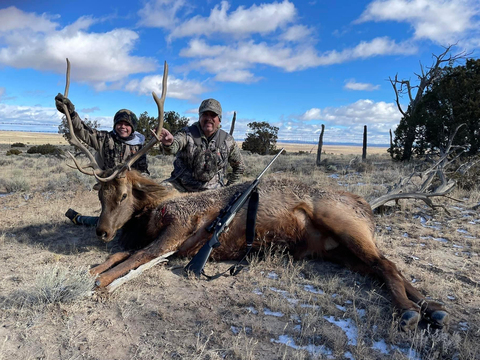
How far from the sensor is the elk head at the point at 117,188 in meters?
4.10

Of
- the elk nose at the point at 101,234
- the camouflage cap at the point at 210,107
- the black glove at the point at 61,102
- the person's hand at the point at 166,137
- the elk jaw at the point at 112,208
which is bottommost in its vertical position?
the elk nose at the point at 101,234

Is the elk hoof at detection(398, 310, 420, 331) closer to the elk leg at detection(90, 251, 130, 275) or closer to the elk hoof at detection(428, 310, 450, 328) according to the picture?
the elk hoof at detection(428, 310, 450, 328)

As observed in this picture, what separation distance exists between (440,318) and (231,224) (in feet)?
7.58

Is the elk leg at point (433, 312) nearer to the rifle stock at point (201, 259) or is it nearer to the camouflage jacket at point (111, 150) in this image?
the rifle stock at point (201, 259)

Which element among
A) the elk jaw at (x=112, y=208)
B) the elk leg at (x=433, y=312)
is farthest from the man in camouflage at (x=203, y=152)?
the elk leg at (x=433, y=312)

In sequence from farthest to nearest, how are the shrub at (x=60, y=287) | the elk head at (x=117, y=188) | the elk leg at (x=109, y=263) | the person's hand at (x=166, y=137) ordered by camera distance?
the person's hand at (x=166, y=137) < the elk head at (x=117, y=188) < the elk leg at (x=109, y=263) < the shrub at (x=60, y=287)

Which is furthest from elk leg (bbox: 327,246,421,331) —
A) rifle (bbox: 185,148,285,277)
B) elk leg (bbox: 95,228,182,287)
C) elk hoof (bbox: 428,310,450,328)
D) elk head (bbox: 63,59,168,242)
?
elk head (bbox: 63,59,168,242)

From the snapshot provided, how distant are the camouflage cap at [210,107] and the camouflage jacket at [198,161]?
1.27 ft

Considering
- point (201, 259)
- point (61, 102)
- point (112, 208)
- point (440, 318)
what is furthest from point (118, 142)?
point (440, 318)

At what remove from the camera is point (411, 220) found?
6.14 metres

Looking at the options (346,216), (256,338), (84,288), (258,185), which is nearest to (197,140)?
(258,185)

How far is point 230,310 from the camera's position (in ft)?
9.62

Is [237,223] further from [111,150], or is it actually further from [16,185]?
[16,185]

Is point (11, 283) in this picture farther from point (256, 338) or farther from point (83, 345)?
point (256, 338)
